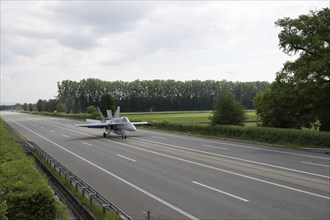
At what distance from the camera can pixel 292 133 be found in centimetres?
2625

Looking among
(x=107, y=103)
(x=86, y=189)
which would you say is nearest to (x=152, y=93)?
(x=107, y=103)

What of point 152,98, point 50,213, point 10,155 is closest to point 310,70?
point 10,155

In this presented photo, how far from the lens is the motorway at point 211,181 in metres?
10.5

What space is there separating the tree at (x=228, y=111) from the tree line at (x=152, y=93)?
369 feet

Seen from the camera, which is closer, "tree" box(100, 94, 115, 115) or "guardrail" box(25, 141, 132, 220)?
"guardrail" box(25, 141, 132, 220)

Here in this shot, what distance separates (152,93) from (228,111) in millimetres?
119673

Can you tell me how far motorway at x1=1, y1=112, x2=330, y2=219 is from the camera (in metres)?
10.5

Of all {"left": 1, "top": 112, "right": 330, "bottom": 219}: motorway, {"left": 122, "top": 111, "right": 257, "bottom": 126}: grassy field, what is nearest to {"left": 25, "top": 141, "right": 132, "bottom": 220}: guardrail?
{"left": 1, "top": 112, "right": 330, "bottom": 219}: motorway

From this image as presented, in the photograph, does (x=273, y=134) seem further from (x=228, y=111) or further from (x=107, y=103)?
(x=107, y=103)

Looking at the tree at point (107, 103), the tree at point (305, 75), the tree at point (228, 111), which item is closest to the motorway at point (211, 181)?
the tree at point (305, 75)

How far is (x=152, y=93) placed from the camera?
15275 centimetres

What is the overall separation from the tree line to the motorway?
124 metres

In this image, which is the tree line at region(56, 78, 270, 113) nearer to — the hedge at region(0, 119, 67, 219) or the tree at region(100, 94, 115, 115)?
the tree at region(100, 94, 115, 115)

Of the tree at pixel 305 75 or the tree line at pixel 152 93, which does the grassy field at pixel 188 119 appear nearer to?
the tree at pixel 305 75
